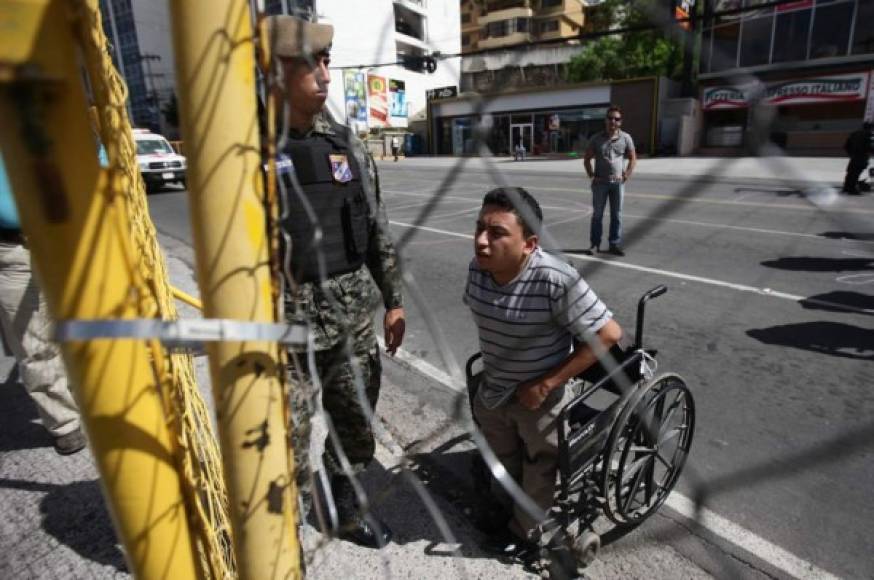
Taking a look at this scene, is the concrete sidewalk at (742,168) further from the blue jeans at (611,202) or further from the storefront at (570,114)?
the storefront at (570,114)

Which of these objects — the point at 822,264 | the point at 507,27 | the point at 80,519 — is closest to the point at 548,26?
the point at 507,27

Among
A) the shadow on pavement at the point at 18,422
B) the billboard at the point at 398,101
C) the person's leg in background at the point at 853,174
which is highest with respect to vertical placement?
the billboard at the point at 398,101

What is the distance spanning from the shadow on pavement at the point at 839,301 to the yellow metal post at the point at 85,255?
215 inches

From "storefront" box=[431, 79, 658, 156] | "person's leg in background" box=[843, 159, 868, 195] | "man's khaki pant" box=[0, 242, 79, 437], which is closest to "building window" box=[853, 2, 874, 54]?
"person's leg in background" box=[843, 159, 868, 195]

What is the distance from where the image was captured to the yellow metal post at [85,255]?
0.64 m

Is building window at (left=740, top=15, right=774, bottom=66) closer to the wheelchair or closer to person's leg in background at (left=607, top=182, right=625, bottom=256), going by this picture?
the wheelchair

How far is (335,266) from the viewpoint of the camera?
2.03m

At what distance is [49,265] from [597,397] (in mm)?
3213

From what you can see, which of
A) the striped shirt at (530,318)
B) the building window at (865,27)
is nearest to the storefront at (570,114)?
the building window at (865,27)

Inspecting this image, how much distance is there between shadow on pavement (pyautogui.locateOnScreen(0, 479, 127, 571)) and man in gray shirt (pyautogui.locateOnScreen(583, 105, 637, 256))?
601cm

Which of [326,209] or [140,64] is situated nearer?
[326,209]

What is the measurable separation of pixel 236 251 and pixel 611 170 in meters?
6.92

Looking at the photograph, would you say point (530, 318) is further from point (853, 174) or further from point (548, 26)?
point (548, 26)

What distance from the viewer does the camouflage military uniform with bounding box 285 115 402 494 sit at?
197 cm
